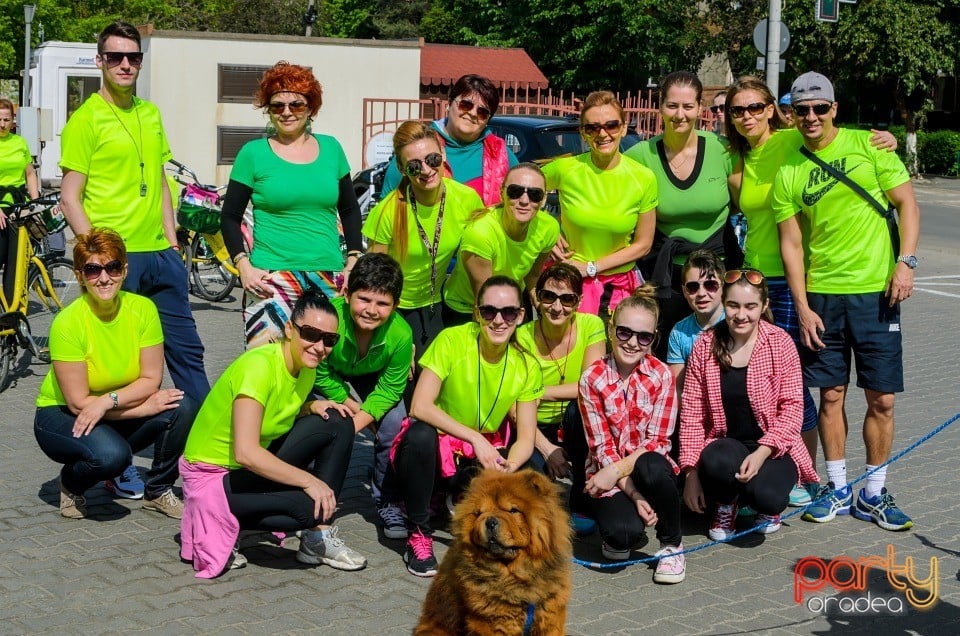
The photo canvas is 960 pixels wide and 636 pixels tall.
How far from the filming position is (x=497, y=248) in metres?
6.23

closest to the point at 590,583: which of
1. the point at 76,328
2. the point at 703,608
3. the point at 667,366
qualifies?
the point at 703,608

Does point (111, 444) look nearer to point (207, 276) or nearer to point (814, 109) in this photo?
point (814, 109)

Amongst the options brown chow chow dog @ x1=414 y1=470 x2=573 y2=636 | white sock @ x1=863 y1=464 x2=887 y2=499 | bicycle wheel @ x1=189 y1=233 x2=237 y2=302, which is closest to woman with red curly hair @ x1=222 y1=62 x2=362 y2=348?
brown chow chow dog @ x1=414 y1=470 x2=573 y2=636

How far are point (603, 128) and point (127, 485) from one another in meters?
A: 3.30

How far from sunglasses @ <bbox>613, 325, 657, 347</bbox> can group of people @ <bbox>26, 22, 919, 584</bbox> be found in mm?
15

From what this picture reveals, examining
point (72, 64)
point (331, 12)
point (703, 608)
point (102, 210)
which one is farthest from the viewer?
point (331, 12)

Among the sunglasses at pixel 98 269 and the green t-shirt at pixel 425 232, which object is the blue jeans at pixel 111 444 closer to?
the sunglasses at pixel 98 269

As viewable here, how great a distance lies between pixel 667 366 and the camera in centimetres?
603

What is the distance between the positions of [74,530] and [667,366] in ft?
10.2

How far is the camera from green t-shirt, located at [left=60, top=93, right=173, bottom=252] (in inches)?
247

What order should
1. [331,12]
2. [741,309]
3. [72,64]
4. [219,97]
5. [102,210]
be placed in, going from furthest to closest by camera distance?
[331,12] < [72,64] < [219,97] < [102,210] < [741,309]

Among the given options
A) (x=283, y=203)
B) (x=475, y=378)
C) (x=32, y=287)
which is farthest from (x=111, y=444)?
(x=32, y=287)

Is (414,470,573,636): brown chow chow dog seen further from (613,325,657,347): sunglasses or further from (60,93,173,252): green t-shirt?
(60,93,173,252): green t-shirt

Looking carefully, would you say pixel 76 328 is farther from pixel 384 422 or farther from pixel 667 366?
pixel 667 366
